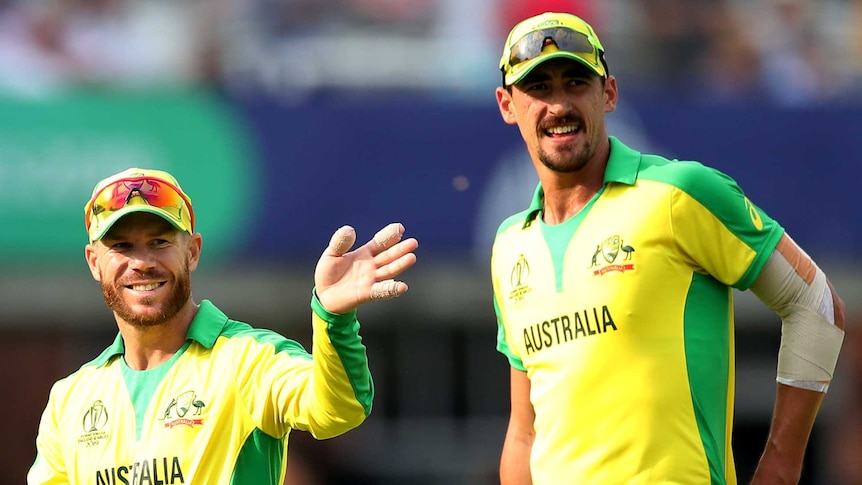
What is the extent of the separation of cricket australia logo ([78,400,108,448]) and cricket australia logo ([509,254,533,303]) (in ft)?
4.48

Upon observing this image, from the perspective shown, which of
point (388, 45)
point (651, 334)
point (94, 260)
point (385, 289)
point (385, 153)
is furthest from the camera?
point (388, 45)

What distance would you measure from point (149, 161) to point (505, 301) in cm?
604

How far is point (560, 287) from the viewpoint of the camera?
4547mm

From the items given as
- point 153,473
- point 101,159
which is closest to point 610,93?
point 153,473

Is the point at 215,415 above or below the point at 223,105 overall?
below

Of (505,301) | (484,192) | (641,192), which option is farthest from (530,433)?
(484,192)

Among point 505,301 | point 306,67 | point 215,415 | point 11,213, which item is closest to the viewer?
point 215,415

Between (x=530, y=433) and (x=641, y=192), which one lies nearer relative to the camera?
(x=641, y=192)

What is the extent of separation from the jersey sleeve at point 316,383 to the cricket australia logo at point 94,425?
47 cm

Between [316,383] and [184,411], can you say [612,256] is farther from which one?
[184,411]

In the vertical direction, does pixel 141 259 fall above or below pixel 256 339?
above

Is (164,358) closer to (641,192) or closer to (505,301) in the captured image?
(505,301)

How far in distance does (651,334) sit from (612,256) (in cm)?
27

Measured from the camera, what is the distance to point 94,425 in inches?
182
